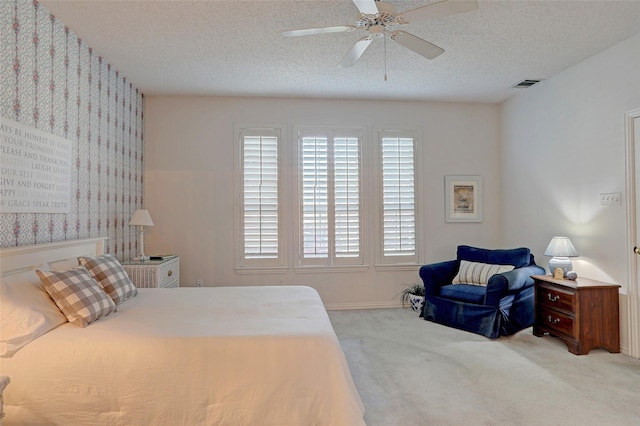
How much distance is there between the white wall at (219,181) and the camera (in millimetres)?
4742

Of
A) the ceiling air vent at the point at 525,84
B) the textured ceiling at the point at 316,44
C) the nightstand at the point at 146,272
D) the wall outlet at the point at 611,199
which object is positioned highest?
the ceiling air vent at the point at 525,84

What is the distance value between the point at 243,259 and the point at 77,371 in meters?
2.96

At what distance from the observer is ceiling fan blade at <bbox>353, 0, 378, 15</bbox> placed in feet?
7.02

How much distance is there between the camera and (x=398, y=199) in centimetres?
504

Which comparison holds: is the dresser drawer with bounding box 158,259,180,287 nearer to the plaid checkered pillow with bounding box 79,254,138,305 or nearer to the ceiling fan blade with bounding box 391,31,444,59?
the plaid checkered pillow with bounding box 79,254,138,305

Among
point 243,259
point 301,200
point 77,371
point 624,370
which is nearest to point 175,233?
point 243,259

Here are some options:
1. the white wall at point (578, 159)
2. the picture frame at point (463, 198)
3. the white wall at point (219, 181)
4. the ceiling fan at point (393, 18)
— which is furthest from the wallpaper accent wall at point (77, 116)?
the white wall at point (578, 159)

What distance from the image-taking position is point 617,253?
3396 millimetres

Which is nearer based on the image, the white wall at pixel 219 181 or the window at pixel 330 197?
the white wall at pixel 219 181

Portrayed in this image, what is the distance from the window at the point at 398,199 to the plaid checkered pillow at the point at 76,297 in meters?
3.52

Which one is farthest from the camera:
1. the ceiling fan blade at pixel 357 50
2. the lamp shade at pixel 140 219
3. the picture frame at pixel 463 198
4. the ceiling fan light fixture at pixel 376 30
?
the picture frame at pixel 463 198

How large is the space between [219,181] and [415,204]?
269 centimetres

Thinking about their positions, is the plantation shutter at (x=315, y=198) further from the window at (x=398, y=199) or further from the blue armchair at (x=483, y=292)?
the blue armchair at (x=483, y=292)

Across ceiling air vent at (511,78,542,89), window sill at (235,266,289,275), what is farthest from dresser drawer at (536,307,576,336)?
window sill at (235,266,289,275)
